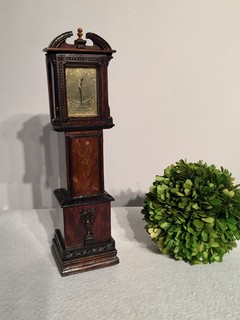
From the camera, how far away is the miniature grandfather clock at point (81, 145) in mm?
950

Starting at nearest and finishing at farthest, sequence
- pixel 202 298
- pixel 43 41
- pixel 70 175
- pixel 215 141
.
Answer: pixel 202 298, pixel 70 175, pixel 43 41, pixel 215 141

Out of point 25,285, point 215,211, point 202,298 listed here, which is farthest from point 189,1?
point 25,285

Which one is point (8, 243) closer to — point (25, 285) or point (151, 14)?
point (25, 285)

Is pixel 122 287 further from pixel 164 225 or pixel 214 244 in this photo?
pixel 214 244

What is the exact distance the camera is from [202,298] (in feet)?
3.00

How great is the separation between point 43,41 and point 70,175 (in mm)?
805

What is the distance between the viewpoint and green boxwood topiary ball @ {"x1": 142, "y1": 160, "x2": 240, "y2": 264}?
3.43ft

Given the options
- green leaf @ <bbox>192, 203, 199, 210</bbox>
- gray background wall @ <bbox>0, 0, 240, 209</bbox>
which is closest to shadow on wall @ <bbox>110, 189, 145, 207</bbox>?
gray background wall @ <bbox>0, 0, 240, 209</bbox>

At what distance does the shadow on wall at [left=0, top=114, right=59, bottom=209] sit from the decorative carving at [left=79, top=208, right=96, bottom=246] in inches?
24.4

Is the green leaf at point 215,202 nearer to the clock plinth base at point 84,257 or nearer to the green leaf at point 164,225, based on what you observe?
the green leaf at point 164,225

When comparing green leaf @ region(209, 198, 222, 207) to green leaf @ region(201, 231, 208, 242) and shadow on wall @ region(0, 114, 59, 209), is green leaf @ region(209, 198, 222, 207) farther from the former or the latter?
shadow on wall @ region(0, 114, 59, 209)

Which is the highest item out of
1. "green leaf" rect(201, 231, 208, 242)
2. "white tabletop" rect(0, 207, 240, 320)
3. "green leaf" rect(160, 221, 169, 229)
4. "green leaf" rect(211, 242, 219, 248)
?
"green leaf" rect(160, 221, 169, 229)

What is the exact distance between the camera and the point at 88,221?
1.08m

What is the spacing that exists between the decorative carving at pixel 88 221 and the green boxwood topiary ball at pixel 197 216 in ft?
0.76
